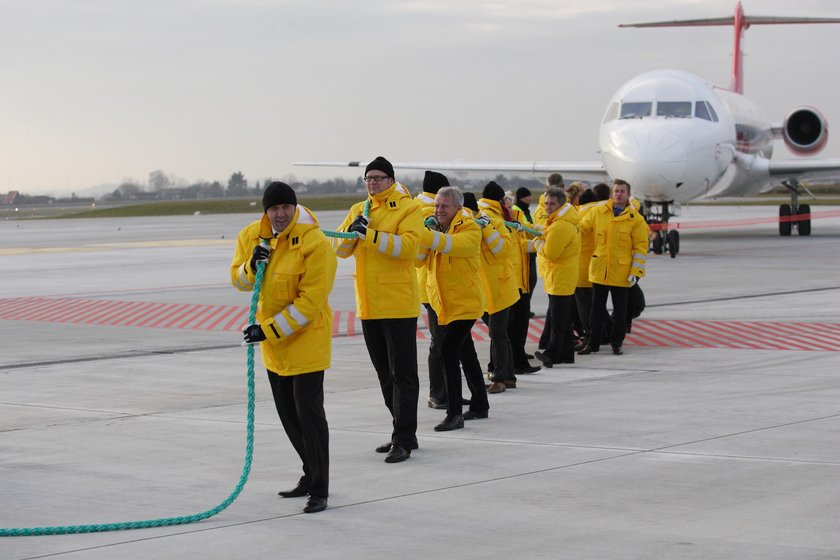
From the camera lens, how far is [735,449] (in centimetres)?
802

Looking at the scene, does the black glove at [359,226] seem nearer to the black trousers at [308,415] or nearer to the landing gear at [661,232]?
the black trousers at [308,415]

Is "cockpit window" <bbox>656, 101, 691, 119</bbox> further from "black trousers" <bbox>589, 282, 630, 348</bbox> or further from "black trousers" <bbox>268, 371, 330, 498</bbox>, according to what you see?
"black trousers" <bbox>268, 371, 330, 498</bbox>

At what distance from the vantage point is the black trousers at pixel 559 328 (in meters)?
12.3

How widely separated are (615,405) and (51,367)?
220 inches

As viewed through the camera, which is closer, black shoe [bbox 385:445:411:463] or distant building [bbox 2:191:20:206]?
black shoe [bbox 385:445:411:463]

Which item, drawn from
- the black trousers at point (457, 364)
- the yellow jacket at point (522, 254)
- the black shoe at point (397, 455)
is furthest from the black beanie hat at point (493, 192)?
the black shoe at point (397, 455)

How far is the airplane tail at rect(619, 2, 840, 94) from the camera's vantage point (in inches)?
1724

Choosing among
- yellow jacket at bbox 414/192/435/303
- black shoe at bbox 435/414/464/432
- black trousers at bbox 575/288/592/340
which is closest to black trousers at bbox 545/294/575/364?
black trousers at bbox 575/288/592/340

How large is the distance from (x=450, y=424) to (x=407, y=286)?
125cm

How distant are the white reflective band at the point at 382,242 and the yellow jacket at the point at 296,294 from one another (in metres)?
0.95

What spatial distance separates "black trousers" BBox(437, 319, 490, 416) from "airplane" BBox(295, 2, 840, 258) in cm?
1845

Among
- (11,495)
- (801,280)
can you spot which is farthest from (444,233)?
(801,280)

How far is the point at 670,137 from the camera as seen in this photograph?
2809 centimetres

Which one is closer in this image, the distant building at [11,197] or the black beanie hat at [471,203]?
the black beanie hat at [471,203]
